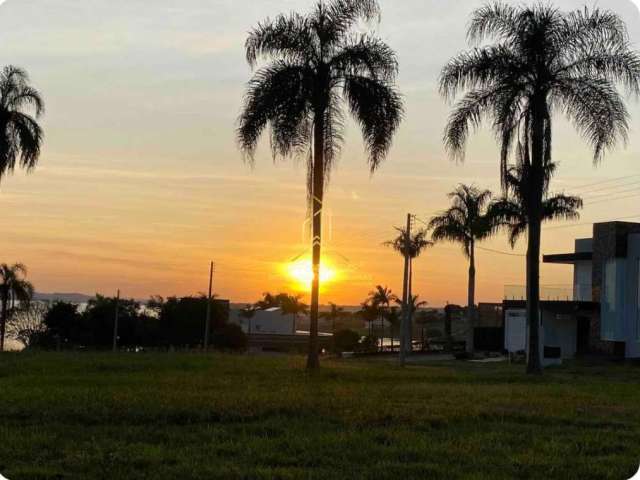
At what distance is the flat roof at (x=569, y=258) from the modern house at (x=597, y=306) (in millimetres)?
52

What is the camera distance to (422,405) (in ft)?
40.3

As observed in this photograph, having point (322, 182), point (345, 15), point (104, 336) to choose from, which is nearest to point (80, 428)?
point (322, 182)

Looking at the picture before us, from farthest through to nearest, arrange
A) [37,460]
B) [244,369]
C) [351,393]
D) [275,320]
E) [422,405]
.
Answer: [275,320] → [244,369] → [351,393] → [422,405] → [37,460]

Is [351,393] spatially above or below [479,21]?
below

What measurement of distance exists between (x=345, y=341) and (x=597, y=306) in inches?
1000

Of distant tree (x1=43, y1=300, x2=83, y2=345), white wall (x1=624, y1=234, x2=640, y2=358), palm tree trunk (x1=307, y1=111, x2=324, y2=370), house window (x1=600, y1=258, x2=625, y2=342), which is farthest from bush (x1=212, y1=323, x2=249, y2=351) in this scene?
palm tree trunk (x1=307, y1=111, x2=324, y2=370)

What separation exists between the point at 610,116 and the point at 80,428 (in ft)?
58.0

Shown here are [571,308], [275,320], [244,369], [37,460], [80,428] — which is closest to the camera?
[37,460]

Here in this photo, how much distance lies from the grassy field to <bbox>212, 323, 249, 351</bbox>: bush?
4673 cm

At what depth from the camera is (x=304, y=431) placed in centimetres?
957

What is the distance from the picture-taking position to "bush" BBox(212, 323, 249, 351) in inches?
2479

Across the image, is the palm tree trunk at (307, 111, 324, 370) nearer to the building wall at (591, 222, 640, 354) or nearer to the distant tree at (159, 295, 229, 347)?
the building wall at (591, 222, 640, 354)

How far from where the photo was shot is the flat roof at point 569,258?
4600 cm

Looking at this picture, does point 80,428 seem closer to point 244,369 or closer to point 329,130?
point 244,369
